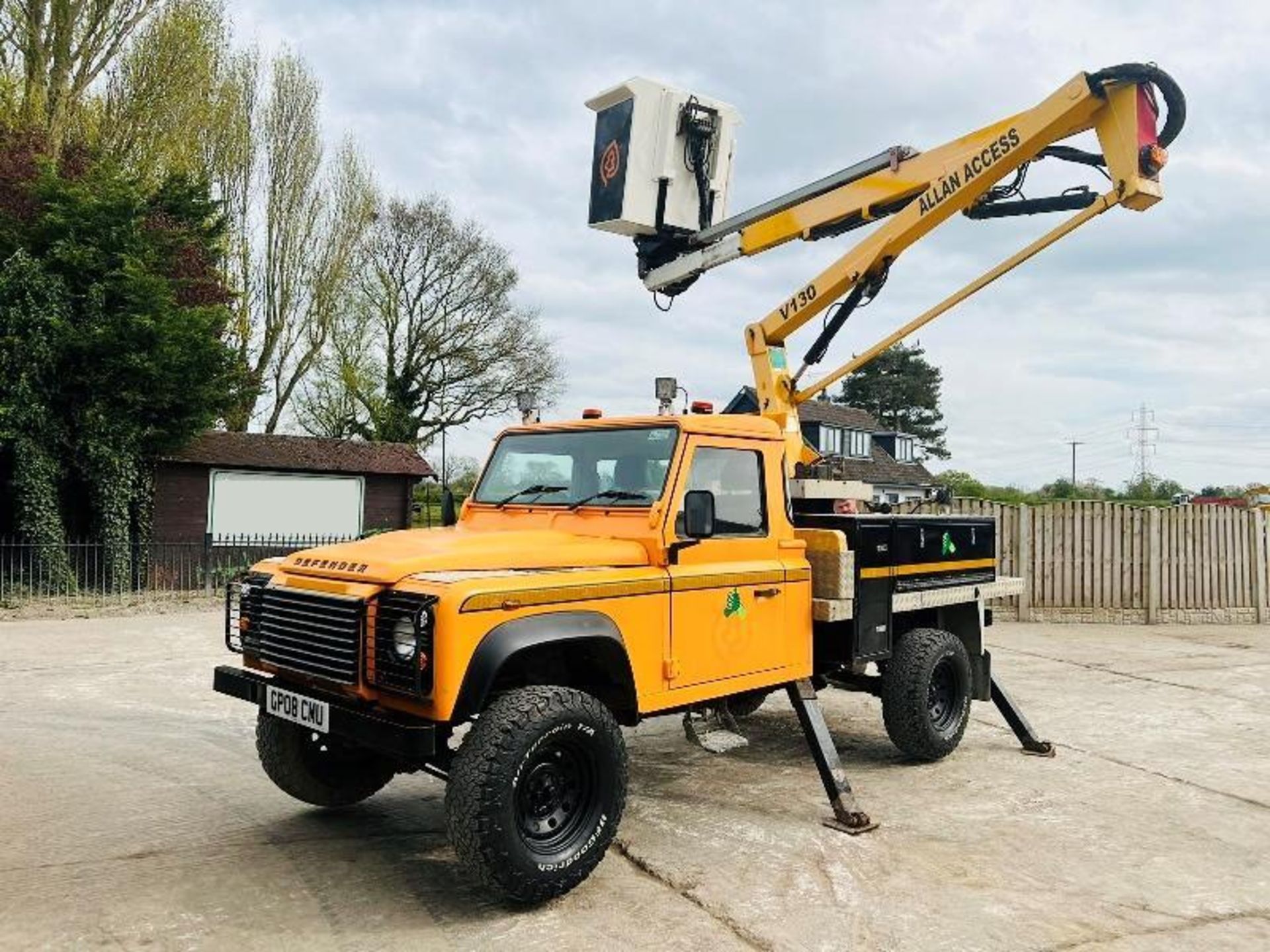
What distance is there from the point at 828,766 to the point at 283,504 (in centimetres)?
1708

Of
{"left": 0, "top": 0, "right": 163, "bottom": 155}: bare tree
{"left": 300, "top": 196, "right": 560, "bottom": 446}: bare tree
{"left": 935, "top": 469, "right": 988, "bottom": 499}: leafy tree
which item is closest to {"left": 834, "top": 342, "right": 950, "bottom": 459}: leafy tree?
{"left": 935, "top": 469, "right": 988, "bottom": 499}: leafy tree

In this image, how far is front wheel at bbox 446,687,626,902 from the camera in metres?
3.80

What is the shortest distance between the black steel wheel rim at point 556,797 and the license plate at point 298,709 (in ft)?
3.05

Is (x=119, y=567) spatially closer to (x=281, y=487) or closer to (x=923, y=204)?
(x=281, y=487)

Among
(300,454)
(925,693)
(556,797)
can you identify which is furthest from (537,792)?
(300,454)

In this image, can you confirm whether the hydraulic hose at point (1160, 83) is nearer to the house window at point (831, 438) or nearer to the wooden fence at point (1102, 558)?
the wooden fence at point (1102, 558)

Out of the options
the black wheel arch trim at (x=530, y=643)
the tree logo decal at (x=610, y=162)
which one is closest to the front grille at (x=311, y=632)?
the black wheel arch trim at (x=530, y=643)

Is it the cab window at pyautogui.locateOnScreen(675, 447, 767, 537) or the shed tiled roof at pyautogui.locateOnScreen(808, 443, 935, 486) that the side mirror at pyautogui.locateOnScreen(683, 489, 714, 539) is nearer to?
the cab window at pyautogui.locateOnScreen(675, 447, 767, 537)

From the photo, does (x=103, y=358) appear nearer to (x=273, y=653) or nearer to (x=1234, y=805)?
(x=273, y=653)

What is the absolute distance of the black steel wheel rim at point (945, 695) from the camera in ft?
21.7

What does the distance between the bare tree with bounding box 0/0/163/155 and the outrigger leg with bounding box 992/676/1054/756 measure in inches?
732

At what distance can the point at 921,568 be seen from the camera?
6371 mm

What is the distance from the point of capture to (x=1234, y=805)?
566 cm

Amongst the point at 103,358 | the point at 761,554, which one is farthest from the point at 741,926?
the point at 103,358
